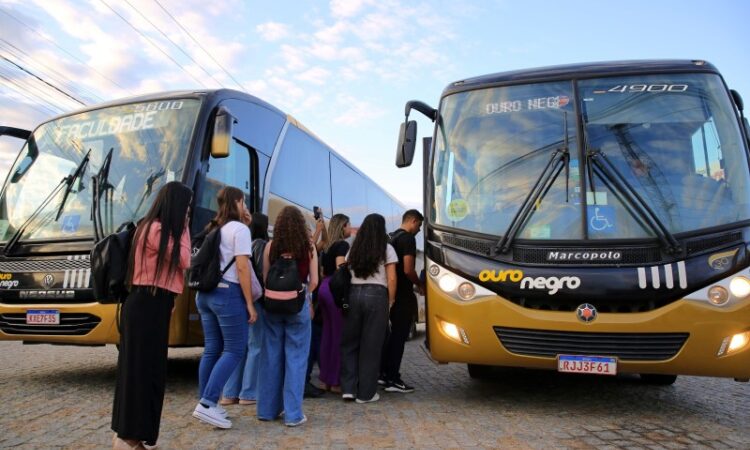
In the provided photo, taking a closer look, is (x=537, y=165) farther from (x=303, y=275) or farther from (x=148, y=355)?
(x=148, y=355)

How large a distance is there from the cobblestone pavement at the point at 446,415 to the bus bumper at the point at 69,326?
54cm

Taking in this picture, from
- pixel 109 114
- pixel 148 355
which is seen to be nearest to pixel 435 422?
pixel 148 355

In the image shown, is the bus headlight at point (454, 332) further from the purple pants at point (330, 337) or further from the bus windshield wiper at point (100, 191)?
the bus windshield wiper at point (100, 191)

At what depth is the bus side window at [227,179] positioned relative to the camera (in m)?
7.06

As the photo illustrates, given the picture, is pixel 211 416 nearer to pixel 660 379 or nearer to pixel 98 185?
pixel 98 185

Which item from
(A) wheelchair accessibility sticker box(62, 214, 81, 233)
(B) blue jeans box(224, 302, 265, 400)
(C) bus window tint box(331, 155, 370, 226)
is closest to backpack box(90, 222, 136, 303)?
(B) blue jeans box(224, 302, 265, 400)

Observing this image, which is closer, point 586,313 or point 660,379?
point 586,313

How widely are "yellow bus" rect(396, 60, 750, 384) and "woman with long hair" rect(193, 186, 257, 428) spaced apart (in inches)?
71.9

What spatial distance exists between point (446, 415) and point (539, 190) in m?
2.18

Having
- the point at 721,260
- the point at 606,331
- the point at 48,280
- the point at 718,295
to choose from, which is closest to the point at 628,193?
the point at 721,260

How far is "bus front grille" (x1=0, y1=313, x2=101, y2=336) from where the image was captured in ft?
21.6

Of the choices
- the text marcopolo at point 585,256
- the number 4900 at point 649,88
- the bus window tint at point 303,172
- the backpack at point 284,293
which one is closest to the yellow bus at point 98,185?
the bus window tint at point 303,172

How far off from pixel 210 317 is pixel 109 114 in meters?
3.79

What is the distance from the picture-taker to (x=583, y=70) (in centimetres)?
636
